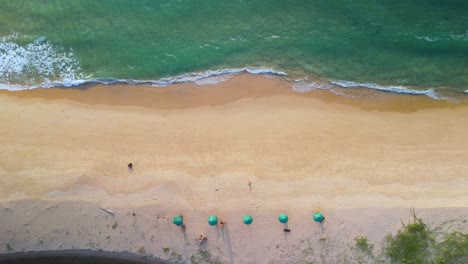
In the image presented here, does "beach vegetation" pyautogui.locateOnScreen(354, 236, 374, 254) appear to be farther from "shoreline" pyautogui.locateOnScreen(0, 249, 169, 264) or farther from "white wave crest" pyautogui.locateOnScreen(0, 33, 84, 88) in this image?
"white wave crest" pyautogui.locateOnScreen(0, 33, 84, 88)

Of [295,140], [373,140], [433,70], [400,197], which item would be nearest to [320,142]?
[295,140]

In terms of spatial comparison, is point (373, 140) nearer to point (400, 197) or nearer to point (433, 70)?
point (400, 197)

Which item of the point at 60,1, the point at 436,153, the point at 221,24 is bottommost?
the point at 436,153

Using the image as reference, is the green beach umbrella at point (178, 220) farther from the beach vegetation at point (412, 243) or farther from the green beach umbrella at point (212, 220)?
the beach vegetation at point (412, 243)

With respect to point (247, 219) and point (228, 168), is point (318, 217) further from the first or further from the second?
point (228, 168)

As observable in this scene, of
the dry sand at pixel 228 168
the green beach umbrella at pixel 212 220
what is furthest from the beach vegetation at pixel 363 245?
the green beach umbrella at pixel 212 220

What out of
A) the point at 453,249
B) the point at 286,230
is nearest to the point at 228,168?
the point at 286,230
